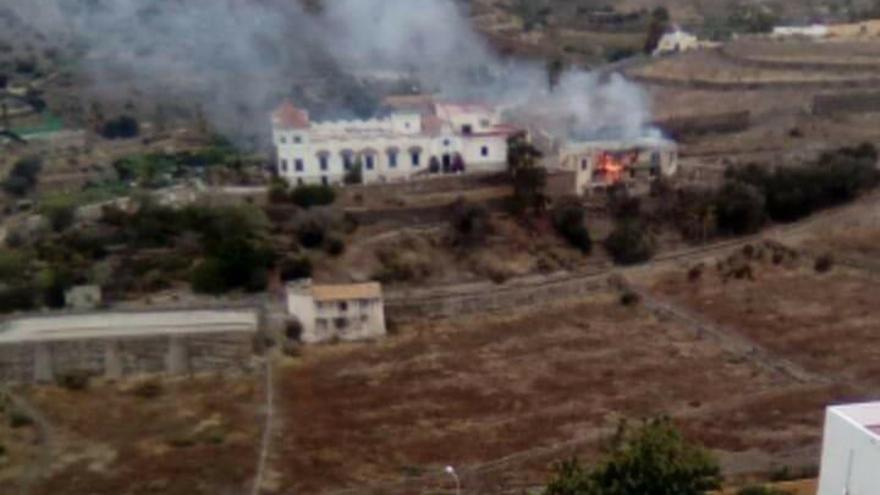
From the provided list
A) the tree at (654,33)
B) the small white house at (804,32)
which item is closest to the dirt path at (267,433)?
the tree at (654,33)

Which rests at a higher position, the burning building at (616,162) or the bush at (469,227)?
the burning building at (616,162)

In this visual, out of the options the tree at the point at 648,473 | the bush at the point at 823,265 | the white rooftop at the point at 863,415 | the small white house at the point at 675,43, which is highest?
the small white house at the point at 675,43

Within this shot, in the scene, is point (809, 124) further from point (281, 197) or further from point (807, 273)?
point (281, 197)

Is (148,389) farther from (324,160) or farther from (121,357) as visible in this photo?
Answer: (324,160)

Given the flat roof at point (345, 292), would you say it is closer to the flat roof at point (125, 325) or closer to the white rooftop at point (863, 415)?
the flat roof at point (125, 325)

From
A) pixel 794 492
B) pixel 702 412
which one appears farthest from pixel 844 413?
pixel 702 412

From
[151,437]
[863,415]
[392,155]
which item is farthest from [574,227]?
[863,415]
